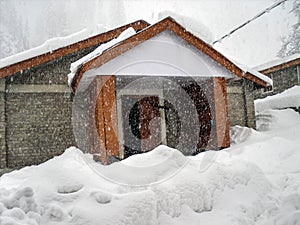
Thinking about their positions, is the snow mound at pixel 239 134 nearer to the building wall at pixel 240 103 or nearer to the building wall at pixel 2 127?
the building wall at pixel 240 103

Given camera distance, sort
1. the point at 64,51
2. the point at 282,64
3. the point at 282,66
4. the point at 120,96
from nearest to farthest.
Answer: the point at 64,51 → the point at 120,96 → the point at 282,64 → the point at 282,66

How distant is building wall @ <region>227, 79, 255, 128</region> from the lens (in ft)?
40.1

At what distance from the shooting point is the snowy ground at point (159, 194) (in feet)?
13.2

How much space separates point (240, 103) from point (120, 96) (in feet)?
16.0

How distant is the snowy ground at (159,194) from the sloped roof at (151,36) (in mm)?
3106

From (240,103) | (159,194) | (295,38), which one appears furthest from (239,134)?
(295,38)

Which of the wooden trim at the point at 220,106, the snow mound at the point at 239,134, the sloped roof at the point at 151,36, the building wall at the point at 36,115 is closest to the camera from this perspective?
the sloped roof at the point at 151,36

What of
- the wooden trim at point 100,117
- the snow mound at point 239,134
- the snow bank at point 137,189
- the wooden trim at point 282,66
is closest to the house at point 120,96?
the wooden trim at point 100,117

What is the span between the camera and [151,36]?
28.6ft

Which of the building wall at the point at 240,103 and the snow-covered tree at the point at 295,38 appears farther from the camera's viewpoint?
the snow-covered tree at the point at 295,38

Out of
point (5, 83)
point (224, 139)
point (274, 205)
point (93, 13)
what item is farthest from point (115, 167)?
point (93, 13)

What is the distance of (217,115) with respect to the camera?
966cm

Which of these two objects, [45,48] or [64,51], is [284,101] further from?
[45,48]

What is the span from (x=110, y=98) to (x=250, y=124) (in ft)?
21.1
